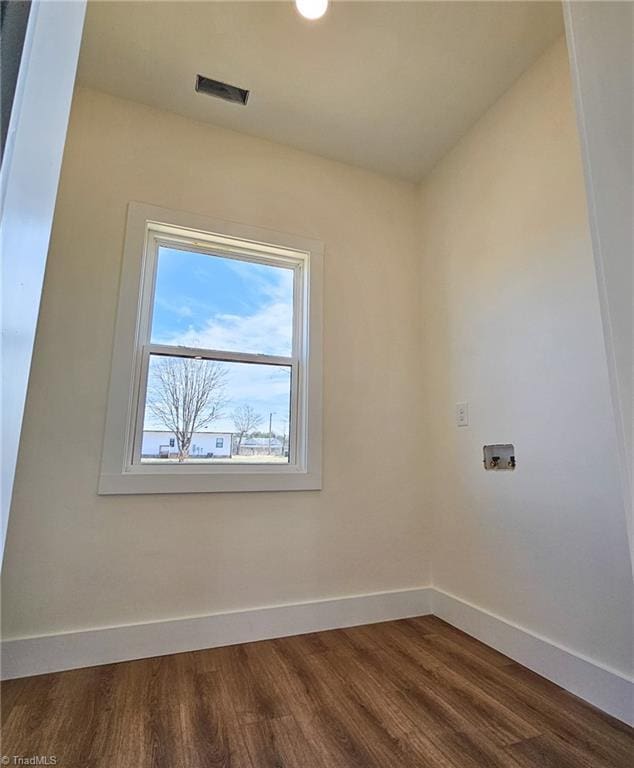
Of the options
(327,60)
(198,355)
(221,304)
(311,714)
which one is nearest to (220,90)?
(327,60)

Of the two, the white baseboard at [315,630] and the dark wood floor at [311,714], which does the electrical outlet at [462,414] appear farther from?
the dark wood floor at [311,714]

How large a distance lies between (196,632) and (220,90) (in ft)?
8.99

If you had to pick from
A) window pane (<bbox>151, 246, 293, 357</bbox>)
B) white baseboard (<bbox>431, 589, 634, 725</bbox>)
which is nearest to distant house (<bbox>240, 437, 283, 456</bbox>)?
window pane (<bbox>151, 246, 293, 357</bbox>)

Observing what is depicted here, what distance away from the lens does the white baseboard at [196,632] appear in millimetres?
1656

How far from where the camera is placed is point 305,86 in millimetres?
2062

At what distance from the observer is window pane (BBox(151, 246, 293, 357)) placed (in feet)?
7.19

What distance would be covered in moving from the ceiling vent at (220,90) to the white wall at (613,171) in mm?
1815

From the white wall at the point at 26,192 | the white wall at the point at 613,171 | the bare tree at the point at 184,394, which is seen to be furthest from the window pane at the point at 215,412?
the white wall at the point at 613,171

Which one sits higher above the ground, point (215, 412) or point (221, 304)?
point (221, 304)

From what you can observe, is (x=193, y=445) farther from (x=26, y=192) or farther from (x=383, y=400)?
(x=26, y=192)

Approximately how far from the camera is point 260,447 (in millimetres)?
2254

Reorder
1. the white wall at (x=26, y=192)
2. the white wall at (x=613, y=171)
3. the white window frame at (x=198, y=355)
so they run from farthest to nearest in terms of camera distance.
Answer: the white window frame at (x=198, y=355) < the white wall at (x=613, y=171) < the white wall at (x=26, y=192)

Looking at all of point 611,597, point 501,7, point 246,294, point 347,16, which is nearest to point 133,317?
point 246,294

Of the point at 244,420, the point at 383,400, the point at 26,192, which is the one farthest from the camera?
the point at 383,400
